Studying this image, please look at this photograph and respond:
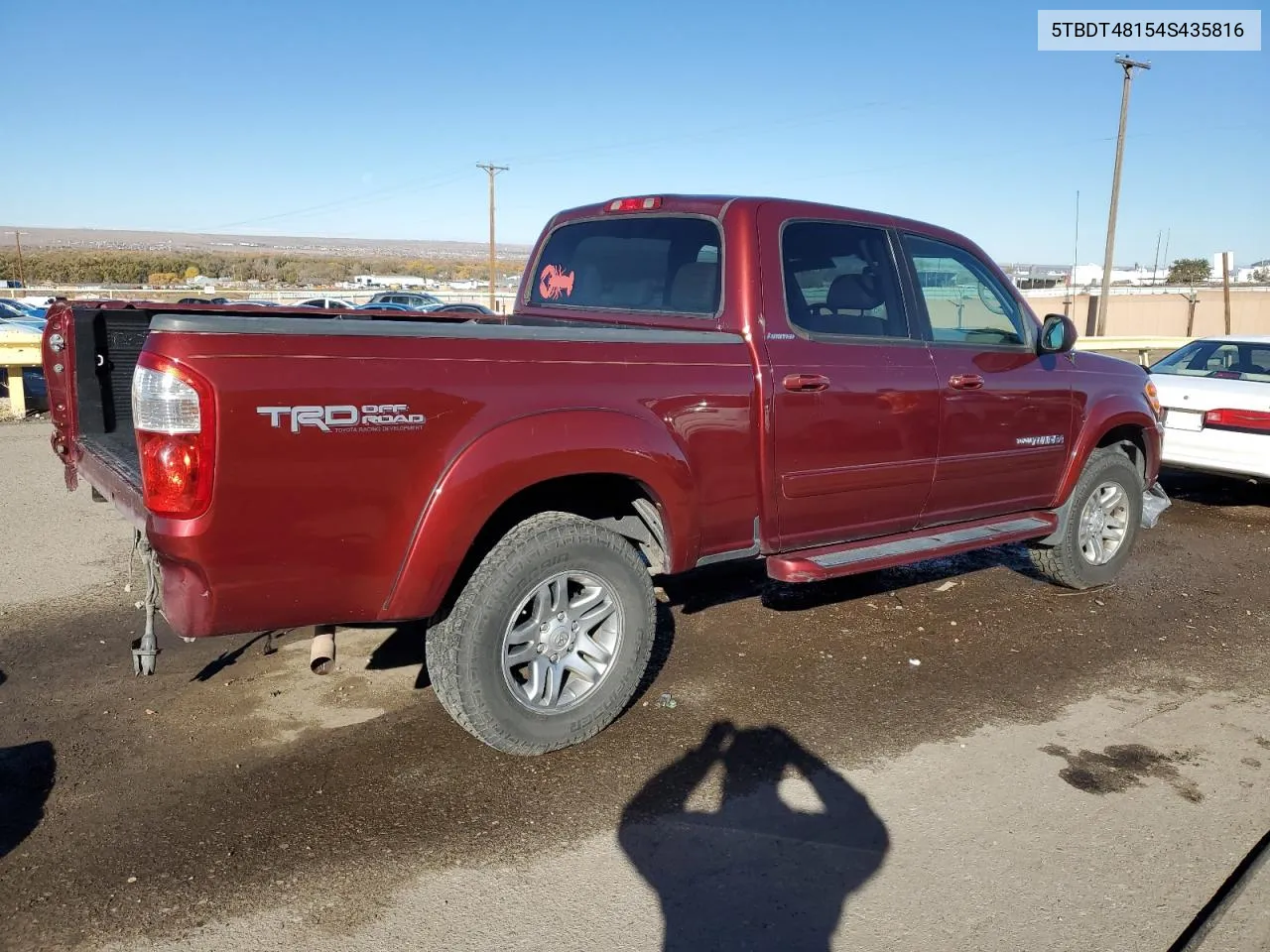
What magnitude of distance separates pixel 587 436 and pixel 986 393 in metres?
2.51

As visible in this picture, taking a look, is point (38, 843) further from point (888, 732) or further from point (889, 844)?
point (888, 732)

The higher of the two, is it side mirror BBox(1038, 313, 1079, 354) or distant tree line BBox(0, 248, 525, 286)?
distant tree line BBox(0, 248, 525, 286)

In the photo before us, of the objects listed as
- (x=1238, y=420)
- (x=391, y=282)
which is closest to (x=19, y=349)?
(x=1238, y=420)

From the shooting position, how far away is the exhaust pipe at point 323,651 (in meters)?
3.55

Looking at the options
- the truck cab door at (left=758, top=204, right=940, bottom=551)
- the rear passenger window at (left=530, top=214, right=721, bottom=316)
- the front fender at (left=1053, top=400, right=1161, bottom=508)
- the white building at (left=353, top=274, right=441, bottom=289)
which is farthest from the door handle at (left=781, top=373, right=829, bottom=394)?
the white building at (left=353, top=274, right=441, bottom=289)

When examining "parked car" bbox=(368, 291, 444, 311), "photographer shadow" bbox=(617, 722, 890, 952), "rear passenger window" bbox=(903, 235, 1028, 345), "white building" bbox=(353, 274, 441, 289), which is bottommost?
"photographer shadow" bbox=(617, 722, 890, 952)

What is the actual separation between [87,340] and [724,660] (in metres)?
3.25

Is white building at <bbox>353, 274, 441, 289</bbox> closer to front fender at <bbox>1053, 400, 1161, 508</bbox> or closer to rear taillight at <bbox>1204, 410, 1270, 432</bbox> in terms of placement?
rear taillight at <bbox>1204, 410, 1270, 432</bbox>

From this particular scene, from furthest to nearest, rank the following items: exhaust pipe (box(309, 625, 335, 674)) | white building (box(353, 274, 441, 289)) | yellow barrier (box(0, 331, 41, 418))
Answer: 1. white building (box(353, 274, 441, 289))
2. yellow barrier (box(0, 331, 41, 418))
3. exhaust pipe (box(309, 625, 335, 674))

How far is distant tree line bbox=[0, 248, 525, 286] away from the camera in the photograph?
85000 millimetres

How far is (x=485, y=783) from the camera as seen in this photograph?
362 cm

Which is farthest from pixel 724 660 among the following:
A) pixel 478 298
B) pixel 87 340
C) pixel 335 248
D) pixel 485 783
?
pixel 335 248

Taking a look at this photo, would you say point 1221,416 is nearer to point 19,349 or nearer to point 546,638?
point 546,638

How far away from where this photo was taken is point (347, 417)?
10.2 ft
